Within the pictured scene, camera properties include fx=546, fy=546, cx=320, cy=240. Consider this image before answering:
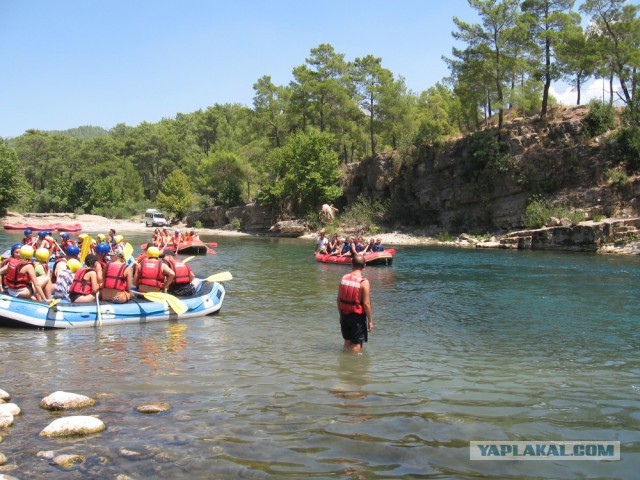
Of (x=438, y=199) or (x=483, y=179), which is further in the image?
(x=438, y=199)

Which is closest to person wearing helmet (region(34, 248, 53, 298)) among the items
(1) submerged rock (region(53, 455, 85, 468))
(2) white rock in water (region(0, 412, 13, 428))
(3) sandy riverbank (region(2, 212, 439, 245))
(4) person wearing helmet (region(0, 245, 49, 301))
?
(4) person wearing helmet (region(0, 245, 49, 301))

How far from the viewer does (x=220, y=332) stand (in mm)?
10477

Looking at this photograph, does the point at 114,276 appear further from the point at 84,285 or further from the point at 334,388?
the point at 334,388

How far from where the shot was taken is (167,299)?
11.3 meters

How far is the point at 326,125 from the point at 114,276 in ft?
144

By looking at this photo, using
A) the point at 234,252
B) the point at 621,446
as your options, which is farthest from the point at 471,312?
the point at 234,252

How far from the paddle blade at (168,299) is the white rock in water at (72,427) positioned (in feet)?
19.8

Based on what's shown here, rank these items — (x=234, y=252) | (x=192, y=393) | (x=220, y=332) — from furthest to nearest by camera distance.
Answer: (x=234, y=252) → (x=220, y=332) → (x=192, y=393)

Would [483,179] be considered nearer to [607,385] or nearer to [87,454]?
[607,385]

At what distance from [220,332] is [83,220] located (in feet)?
179

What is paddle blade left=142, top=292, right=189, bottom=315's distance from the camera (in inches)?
441

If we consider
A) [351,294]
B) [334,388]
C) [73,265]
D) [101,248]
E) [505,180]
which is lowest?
[334,388]

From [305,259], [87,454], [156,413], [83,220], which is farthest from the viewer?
Result: [83,220]

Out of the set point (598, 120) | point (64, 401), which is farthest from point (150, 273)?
point (598, 120)
